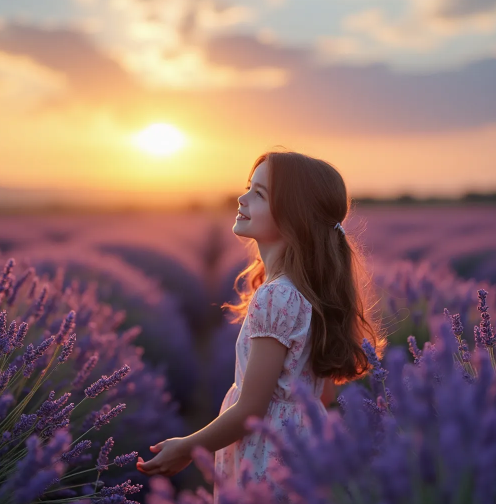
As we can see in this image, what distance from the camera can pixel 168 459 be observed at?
5.80ft

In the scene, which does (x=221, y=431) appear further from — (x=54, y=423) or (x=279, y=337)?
(x=54, y=423)

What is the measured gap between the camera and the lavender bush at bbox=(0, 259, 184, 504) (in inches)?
56.9

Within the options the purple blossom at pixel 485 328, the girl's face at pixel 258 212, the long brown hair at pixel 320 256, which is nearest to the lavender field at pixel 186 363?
the purple blossom at pixel 485 328

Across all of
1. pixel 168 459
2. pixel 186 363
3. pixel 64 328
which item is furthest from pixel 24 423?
pixel 186 363

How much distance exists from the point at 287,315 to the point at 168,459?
1.88ft

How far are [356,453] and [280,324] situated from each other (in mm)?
781

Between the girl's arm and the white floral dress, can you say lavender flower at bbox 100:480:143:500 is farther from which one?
the girl's arm

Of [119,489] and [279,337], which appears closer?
[119,489]

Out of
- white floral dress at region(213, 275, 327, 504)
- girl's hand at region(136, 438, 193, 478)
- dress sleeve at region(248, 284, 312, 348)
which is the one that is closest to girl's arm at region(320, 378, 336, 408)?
white floral dress at region(213, 275, 327, 504)

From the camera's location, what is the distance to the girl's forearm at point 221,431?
Result: 1726 millimetres

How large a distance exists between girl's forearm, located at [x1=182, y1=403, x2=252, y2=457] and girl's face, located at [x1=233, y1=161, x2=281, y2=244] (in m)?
0.60

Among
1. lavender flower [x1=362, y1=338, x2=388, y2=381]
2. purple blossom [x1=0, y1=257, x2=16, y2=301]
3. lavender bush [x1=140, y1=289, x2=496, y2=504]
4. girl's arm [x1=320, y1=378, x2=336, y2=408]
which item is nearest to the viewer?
lavender bush [x1=140, y1=289, x2=496, y2=504]

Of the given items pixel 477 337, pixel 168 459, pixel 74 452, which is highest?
pixel 477 337

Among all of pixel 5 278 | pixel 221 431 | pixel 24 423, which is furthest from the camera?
pixel 5 278
